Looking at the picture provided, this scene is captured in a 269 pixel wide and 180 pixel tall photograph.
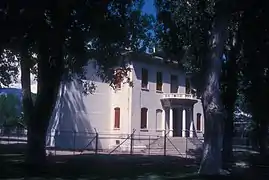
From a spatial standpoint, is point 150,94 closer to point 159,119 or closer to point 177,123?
point 159,119

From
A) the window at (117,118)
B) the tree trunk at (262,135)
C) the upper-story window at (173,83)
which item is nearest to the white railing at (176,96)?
the upper-story window at (173,83)

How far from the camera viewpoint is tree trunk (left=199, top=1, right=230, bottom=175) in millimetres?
18328

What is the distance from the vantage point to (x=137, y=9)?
23641 mm

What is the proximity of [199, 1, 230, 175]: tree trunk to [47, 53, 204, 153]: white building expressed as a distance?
20.4m

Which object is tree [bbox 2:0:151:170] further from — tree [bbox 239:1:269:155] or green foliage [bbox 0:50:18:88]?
tree [bbox 239:1:269:155]

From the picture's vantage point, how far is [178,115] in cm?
5047

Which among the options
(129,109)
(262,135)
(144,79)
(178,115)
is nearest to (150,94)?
(144,79)

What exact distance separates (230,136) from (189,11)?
7.75 m

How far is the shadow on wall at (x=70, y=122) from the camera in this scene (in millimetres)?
40969

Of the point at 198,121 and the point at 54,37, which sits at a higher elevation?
the point at 54,37

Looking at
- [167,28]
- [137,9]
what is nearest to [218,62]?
[167,28]

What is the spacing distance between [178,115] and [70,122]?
1344cm

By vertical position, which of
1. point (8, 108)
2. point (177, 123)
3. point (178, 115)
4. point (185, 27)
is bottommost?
point (177, 123)

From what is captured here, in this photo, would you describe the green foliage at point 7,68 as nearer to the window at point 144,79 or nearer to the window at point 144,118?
the window at point 144,79
